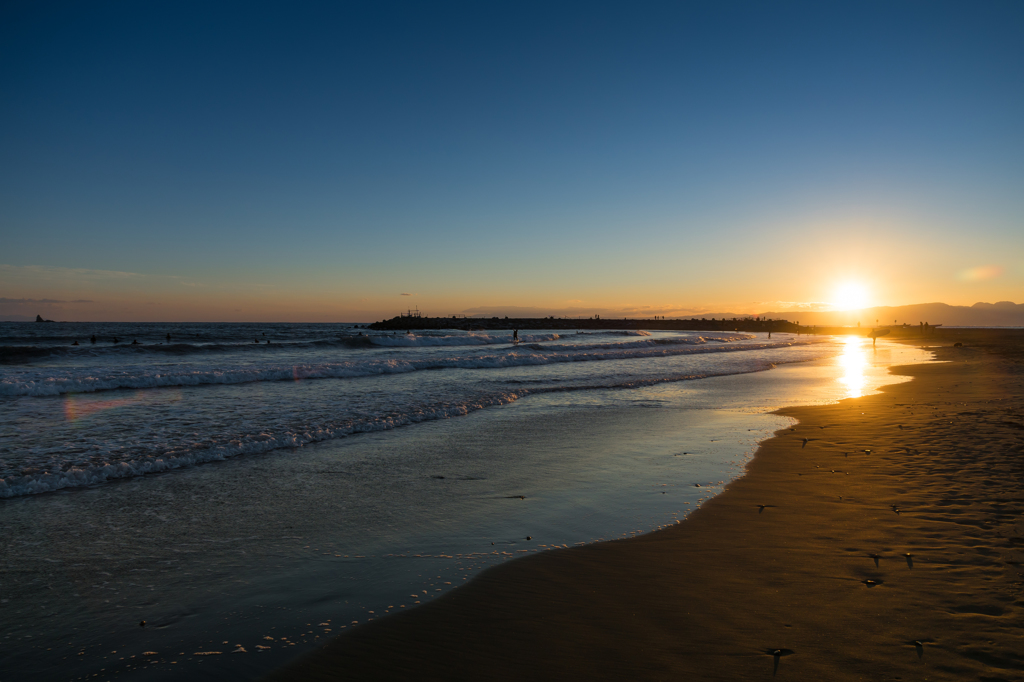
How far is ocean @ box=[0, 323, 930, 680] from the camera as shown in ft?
11.9

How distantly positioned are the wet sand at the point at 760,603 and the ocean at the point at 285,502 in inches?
15.3

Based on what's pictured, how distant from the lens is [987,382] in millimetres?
17531

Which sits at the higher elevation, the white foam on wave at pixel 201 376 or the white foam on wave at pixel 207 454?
the white foam on wave at pixel 201 376

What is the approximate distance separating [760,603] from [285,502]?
5.13 m

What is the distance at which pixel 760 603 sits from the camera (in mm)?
3816

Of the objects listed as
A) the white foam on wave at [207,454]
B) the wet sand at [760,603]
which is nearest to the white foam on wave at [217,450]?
the white foam on wave at [207,454]

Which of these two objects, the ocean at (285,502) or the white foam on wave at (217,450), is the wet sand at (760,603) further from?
the white foam on wave at (217,450)

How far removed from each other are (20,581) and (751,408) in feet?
45.9

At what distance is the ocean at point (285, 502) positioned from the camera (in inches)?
142

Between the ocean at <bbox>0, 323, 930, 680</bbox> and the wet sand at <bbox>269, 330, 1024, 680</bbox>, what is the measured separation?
15.3 inches

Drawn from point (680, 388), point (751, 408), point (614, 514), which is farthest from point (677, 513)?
point (680, 388)

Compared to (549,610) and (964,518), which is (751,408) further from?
(549,610)

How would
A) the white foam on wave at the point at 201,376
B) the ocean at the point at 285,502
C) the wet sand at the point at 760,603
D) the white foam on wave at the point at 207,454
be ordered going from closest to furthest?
1. the wet sand at the point at 760,603
2. the ocean at the point at 285,502
3. the white foam on wave at the point at 207,454
4. the white foam on wave at the point at 201,376

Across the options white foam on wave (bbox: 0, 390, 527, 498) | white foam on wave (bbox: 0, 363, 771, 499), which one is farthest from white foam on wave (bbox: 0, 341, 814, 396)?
white foam on wave (bbox: 0, 390, 527, 498)
